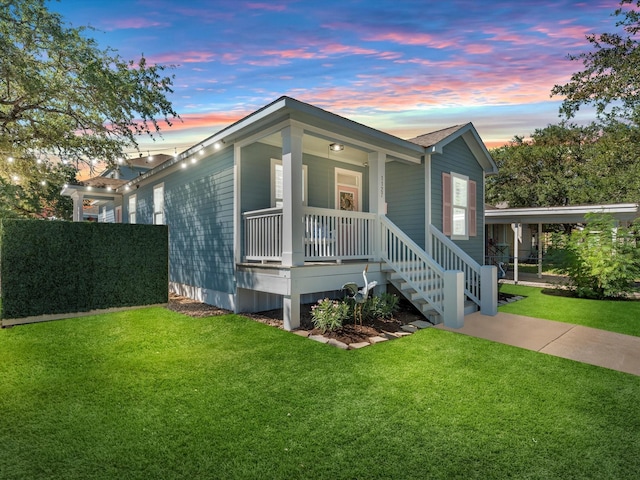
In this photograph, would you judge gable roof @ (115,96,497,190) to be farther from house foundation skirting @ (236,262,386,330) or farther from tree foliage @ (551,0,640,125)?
tree foliage @ (551,0,640,125)

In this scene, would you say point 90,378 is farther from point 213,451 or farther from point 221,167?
point 221,167

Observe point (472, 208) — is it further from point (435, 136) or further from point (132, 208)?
point (132, 208)

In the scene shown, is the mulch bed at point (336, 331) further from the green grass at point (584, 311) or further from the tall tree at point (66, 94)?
the tall tree at point (66, 94)

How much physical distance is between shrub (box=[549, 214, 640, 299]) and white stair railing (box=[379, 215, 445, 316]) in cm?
524

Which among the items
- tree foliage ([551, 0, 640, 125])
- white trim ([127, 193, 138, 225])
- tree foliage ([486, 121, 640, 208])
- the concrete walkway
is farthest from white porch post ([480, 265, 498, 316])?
tree foliage ([486, 121, 640, 208])

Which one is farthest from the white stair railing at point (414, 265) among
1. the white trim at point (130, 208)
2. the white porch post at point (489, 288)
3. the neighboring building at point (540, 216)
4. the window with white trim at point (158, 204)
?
the white trim at point (130, 208)

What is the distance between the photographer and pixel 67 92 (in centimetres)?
863

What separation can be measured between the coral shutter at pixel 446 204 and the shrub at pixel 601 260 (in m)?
3.67

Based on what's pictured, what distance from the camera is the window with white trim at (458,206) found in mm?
8859

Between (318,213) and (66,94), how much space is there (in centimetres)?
742

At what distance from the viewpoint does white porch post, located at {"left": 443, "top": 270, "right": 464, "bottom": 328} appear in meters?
5.73

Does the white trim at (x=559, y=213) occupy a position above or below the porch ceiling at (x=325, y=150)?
below

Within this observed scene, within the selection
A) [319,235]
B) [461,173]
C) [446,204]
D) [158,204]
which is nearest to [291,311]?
[319,235]

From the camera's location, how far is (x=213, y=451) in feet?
7.94
